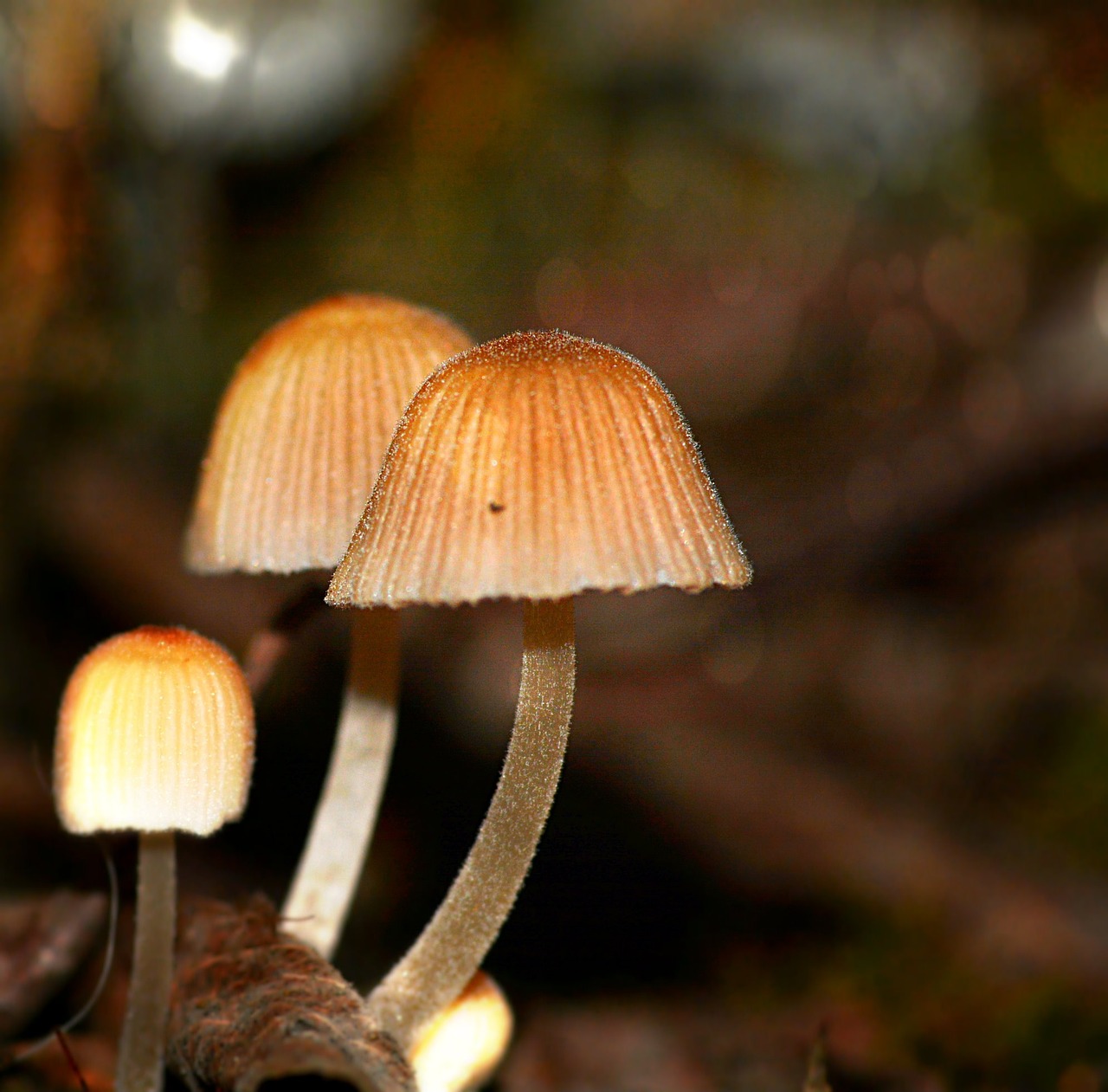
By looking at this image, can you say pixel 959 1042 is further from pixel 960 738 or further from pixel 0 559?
pixel 0 559

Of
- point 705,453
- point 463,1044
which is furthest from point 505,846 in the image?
point 705,453

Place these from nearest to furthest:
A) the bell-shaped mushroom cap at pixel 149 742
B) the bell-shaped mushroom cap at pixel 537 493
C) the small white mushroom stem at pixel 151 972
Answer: the bell-shaped mushroom cap at pixel 537 493 < the bell-shaped mushroom cap at pixel 149 742 < the small white mushroom stem at pixel 151 972

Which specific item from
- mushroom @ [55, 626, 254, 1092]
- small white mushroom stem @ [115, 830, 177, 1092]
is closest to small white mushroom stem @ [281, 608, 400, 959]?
small white mushroom stem @ [115, 830, 177, 1092]

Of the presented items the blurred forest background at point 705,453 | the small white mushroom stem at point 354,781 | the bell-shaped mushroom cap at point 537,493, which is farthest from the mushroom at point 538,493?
the blurred forest background at point 705,453

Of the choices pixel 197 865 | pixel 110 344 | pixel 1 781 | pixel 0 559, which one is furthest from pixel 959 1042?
pixel 110 344

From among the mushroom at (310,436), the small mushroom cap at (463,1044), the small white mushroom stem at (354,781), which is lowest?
the small mushroom cap at (463,1044)

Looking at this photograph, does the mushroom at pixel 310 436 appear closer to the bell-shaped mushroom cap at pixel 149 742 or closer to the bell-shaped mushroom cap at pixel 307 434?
the bell-shaped mushroom cap at pixel 307 434
